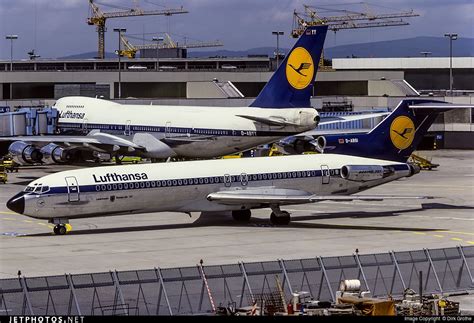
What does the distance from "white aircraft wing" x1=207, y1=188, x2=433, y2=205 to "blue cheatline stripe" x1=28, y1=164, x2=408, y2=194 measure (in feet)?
2.21

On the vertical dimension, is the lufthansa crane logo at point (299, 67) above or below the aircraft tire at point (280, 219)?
above

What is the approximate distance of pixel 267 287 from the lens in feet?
125

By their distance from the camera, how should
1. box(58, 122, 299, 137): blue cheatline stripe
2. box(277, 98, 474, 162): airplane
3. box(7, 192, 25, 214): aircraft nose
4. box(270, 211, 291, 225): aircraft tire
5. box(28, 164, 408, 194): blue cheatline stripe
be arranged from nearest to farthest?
box(7, 192, 25, 214): aircraft nose
box(28, 164, 408, 194): blue cheatline stripe
box(270, 211, 291, 225): aircraft tire
box(277, 98, 474, 162): airplane
box(58, 122, 299, 137): blue cheatline stripe

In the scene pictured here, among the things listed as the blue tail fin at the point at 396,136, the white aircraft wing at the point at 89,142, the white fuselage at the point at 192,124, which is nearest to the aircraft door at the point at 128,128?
the white fuselage at the point at 192,124

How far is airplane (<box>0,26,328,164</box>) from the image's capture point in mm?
83938

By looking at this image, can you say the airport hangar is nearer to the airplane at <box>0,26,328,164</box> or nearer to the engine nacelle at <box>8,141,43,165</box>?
the airplane at <box>0,26,328,164</box>

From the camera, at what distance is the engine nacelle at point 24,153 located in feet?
301

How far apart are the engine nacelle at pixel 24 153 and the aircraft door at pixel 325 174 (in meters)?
35.1

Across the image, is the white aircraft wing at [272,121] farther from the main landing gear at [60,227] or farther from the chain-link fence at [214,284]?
the chain-link fence at [214,284]

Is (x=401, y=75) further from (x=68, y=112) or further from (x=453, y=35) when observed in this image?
(x=68, y=112)

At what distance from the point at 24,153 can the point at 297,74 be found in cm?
2427

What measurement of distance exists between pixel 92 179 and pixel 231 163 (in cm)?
866

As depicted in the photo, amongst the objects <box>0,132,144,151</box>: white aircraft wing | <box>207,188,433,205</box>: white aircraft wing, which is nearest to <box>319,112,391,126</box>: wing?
<box>0,132,144,151</box>: white aircraft wing

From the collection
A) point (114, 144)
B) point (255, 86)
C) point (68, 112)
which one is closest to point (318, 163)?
point (114, 144)
